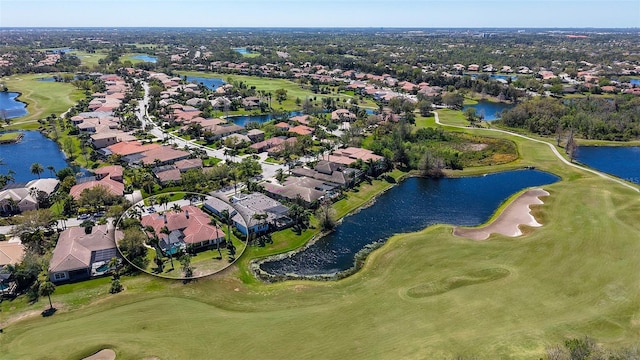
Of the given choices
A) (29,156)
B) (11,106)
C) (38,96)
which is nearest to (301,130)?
(29,156)

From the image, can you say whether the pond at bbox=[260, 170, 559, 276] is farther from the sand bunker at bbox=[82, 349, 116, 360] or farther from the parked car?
the parked car

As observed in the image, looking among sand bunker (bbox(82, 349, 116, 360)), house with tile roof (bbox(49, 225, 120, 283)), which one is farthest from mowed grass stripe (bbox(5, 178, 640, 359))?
house with tile roof (bbox(49, 225, 120, 283))

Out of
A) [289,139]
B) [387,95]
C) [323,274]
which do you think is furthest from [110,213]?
[387,95]

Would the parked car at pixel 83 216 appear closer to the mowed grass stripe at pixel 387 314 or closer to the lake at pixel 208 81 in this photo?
the mowed grass stripe at pixel 387 314

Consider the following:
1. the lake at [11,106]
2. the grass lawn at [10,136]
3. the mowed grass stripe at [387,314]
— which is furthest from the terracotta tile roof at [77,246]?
the lake at [11,106]

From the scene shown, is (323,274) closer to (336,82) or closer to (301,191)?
(301,191)

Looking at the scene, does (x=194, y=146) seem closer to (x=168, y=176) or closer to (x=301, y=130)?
(x=168, y=176)
